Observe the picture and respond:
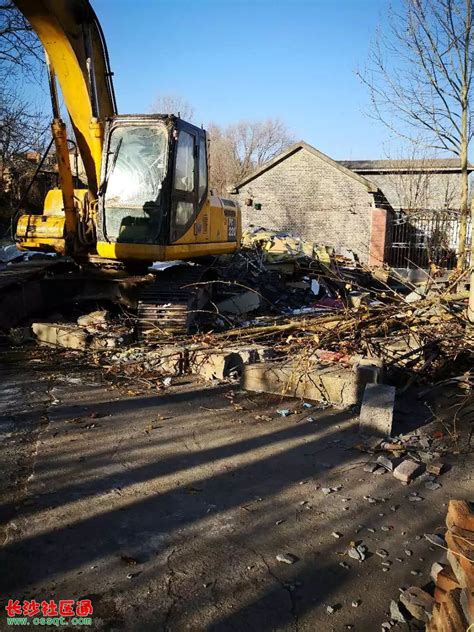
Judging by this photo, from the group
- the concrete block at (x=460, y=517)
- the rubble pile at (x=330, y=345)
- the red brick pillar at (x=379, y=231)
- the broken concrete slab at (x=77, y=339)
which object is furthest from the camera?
the red brick pillar at (x=379, y=231)

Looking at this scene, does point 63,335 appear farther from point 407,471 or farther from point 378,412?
point 407,471

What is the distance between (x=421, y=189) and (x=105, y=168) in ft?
65.6

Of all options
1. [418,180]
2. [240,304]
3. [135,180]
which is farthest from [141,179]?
[418,180]

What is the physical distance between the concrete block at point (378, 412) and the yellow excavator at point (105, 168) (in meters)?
3.42

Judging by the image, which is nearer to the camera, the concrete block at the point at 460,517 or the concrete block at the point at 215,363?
the concrete block at the point at 460,517

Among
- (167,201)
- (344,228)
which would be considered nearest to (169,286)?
(167,201)

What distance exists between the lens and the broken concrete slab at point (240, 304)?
9445mm

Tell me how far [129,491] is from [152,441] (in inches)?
32.4

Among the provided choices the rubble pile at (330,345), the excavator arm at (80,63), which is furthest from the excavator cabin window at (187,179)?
the excavator arm at (80,63)

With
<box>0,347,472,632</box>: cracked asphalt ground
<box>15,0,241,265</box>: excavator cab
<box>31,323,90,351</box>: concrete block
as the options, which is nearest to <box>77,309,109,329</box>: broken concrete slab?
<box>31,323,90,351</box>: concrete block

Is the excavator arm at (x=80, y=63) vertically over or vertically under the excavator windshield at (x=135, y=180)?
over

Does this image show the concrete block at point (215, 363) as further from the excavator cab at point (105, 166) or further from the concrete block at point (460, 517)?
the concrete block at point (460, 517)

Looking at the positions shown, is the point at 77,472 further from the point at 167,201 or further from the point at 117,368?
the point at 167,201

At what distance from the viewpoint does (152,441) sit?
4359 mm
